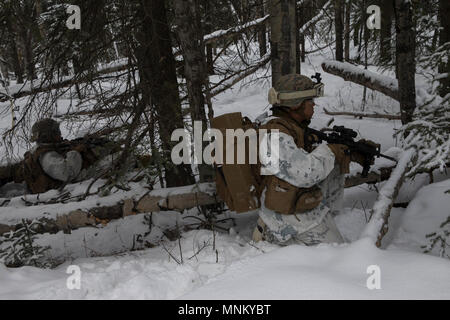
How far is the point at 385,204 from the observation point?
135 inches

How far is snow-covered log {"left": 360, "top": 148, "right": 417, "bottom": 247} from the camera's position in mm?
2984

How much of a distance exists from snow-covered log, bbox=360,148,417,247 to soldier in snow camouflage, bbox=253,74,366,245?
472mm

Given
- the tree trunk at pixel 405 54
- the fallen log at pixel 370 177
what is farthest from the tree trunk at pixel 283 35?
the tree trunk at pixel 405 54

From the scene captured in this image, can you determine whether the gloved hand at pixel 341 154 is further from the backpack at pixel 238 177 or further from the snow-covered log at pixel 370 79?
the snow-covered log at pixel 370 79

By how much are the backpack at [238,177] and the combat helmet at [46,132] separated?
348 cm

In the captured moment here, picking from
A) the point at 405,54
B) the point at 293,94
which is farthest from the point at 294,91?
the point at 405,54

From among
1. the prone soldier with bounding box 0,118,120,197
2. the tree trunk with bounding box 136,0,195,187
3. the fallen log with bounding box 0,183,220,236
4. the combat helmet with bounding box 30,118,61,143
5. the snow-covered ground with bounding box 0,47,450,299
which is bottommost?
the snow-covered ground with bounding box 0,47,450,299

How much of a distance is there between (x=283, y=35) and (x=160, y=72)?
170 centimetres

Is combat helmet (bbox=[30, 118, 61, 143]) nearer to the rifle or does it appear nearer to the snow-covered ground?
the snow-covered ground

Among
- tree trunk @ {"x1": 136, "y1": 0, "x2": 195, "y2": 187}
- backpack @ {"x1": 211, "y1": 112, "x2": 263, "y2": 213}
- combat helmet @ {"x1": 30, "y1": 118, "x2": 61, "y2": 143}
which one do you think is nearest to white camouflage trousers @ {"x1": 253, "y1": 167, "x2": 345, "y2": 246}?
backpack @ {"x1": 211, "y1": 112, "x2": 263, "y2": 213}

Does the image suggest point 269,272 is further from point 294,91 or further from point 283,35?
point 283,35

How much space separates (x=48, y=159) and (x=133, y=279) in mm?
4023

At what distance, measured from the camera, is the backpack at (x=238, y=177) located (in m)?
3.35

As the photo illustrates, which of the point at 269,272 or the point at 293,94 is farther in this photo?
the point at 293,94
